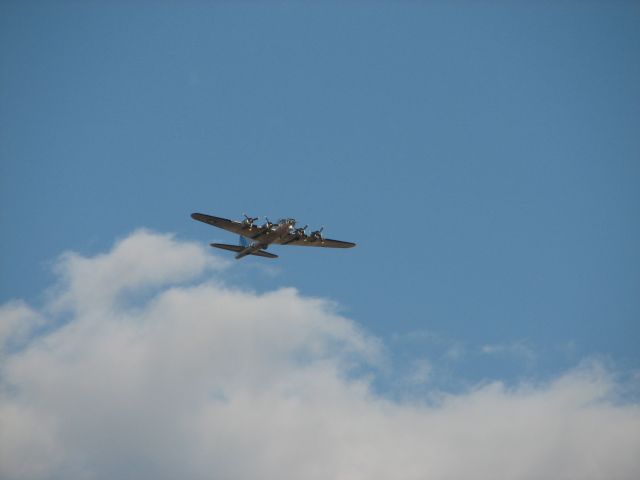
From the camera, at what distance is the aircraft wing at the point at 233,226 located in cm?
7150

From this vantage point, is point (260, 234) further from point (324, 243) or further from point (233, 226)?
point (324, 243)

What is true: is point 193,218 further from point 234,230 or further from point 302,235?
point 302,235

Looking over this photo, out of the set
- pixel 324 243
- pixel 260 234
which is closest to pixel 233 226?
pixel 260 234

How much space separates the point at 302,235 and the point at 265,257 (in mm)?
5884

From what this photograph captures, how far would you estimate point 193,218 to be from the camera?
70.5 meters

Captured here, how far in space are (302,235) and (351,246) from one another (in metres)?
7.44

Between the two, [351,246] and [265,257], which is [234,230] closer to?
[265,257]

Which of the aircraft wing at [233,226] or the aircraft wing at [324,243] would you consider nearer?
the aircraft wing at [233,226]

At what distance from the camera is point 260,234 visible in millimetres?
72562

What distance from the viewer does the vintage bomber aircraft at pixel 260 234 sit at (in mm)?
72062

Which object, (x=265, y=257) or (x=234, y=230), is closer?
(x=234, y=230)

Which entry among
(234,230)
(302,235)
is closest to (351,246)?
(302,235)

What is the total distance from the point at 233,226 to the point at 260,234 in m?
2.50

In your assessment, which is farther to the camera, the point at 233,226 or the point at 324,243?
the point at 324,243
